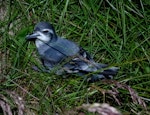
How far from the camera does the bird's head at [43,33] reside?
2539mm

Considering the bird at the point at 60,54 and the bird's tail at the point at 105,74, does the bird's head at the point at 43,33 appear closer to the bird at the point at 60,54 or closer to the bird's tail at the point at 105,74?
the bird at the point at 60,54

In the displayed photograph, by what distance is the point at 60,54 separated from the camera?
2504mm

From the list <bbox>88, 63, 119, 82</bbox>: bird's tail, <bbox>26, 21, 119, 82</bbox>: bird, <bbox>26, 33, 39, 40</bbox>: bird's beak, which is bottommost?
<bbox>88, 63, 119, 82</bbox>: bird's tail

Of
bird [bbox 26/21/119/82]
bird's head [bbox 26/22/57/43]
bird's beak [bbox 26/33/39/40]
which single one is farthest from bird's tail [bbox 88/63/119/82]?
bird's beak [bbox 26/33/39/40]

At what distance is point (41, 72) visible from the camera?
8.34ft

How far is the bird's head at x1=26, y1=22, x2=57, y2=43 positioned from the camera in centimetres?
254

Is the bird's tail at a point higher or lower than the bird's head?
lower

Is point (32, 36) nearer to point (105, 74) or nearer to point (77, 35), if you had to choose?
point (77, 35)

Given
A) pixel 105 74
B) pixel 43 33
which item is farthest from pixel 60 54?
pixel 105 74

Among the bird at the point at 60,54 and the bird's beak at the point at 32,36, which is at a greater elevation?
the bird's beak at the point at 32,36

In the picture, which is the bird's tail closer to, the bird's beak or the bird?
the bird

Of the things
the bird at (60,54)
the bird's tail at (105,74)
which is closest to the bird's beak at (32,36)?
the bird at (60,54)

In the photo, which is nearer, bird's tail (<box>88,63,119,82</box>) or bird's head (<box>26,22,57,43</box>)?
bird's tail (<box>88,63,119,82</box>)

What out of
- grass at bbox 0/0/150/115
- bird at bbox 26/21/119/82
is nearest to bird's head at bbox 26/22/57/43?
bird at bbox 26/21/119/82
